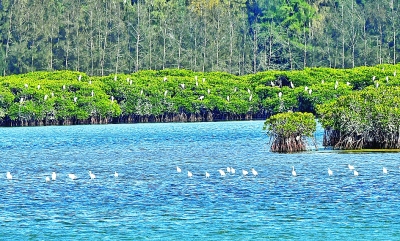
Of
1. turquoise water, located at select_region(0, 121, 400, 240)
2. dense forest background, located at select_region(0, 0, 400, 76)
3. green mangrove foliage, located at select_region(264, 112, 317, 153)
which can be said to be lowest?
turquoise water, located at select_region(0, 121, 400, 240)

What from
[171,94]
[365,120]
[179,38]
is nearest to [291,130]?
[365,120]

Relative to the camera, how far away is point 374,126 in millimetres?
49625

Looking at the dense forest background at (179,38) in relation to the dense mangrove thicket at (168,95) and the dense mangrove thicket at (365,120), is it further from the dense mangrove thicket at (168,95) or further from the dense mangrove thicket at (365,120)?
the dense mangrove thicket at (365,120)

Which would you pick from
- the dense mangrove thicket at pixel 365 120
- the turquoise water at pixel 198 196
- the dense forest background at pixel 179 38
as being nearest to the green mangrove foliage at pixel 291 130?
the turquoise water at pixel 198 196

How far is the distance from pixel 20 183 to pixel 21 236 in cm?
1261

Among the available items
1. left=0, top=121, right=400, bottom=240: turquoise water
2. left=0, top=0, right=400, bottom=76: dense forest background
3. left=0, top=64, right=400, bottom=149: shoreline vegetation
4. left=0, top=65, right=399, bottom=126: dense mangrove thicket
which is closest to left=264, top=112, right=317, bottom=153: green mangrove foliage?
left=0, top=121, right=400, bottom=240: turquoise water

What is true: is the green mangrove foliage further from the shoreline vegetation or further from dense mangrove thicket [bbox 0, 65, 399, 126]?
dense mangrove thicket [bbox 0, 65, 399, 126]

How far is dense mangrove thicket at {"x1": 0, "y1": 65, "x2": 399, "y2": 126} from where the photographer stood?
95.2 metres

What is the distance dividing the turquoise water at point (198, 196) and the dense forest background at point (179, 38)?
212 feet

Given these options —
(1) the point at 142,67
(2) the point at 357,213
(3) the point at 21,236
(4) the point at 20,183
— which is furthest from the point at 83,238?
(1) the point at 142,67

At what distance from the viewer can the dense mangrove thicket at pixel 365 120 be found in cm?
4903

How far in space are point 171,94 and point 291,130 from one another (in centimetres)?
5284

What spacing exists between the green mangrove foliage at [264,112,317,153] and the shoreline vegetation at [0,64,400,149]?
40704 millimetres

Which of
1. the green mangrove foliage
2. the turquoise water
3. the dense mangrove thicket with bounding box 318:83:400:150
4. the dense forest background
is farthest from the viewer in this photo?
the dense forest background
